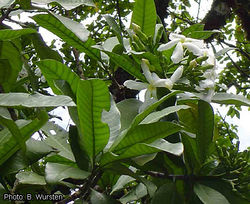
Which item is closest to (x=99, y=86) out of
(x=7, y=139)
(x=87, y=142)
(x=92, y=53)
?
(x=87, y=142)

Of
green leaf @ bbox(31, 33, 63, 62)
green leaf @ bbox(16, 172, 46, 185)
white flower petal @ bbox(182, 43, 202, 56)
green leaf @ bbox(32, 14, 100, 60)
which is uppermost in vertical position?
green leaf @ bbox(32, 14, 100, 60)

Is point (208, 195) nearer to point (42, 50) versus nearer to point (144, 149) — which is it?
point (144, 149)

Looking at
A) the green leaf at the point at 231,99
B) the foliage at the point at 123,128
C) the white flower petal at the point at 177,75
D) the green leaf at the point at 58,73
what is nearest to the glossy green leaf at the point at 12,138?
the foliage at the point at 123,128

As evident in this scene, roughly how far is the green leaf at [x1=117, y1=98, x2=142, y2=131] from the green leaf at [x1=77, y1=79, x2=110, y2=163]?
0.11 metres

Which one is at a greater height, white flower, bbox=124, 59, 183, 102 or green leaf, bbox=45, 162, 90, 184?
white flower, bbox=124, 59, 183, 102

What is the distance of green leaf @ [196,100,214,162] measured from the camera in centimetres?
82

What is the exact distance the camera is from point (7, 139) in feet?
2.47

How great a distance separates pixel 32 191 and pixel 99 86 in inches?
12.7

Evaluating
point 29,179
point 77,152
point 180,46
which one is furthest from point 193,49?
point 29,179

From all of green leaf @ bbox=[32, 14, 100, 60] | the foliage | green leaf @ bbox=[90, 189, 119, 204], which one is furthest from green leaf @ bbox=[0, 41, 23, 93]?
green leaf @ bbox=[90, 189, 119, 204]

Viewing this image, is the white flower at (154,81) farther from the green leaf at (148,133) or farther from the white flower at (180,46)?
the green leaf at (148,133)

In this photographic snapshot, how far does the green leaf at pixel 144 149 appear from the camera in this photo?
0.63m

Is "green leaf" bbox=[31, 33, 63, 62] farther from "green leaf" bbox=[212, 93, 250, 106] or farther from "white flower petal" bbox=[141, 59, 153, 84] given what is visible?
"green leaf" bbox=[212, 93, 250, 106]

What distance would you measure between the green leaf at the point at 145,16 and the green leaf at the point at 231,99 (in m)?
0.24
